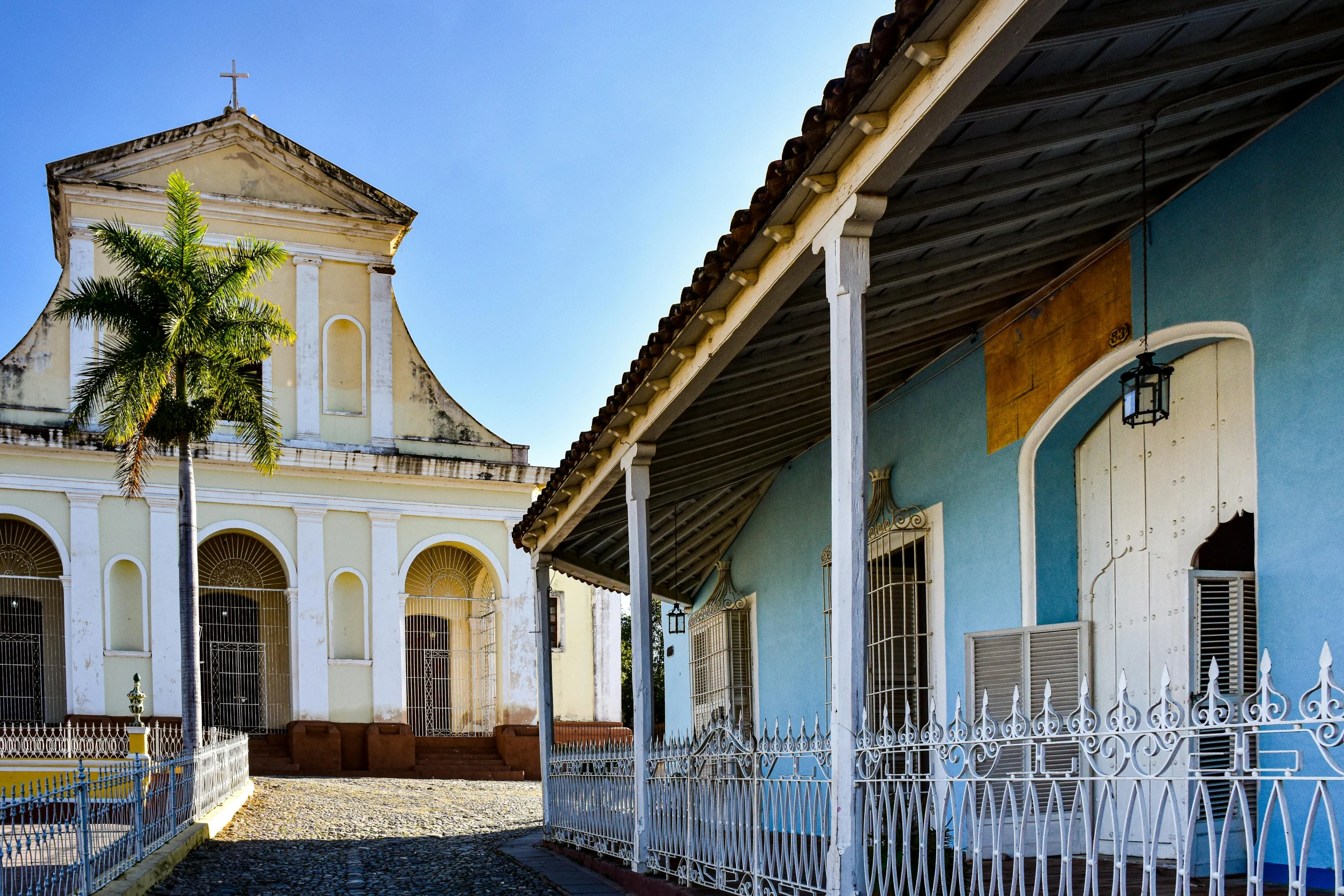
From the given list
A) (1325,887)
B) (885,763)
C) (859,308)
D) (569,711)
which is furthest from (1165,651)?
(569,711)

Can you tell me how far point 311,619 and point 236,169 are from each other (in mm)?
8358

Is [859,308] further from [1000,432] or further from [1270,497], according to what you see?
[1000,432]

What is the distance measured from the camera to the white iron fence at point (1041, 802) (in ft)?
11.7

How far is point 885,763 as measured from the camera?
17.6ft

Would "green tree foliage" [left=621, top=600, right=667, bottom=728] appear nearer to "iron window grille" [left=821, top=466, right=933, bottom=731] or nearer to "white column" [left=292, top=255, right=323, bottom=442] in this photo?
"white column" [left=292, top=255, right=323, bottom=442]

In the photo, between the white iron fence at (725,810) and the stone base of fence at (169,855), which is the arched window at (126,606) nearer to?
the stone base of fence at (169,855)

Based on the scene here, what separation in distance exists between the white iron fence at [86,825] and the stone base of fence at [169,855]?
2.9 inches

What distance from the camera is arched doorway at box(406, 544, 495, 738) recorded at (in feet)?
83.0

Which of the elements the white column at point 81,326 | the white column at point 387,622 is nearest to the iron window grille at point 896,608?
the white column at point 387,622

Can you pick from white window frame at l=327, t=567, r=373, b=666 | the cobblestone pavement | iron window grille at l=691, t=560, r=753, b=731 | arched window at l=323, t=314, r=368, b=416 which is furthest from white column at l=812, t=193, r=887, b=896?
arched window at l=323, t=314, r=368, b=416

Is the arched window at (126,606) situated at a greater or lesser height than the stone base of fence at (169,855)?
greater

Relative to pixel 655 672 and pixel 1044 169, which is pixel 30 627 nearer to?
pixel 1044 169

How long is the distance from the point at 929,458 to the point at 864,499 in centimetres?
399

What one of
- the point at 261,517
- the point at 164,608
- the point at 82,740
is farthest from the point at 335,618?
the point at 82,740
